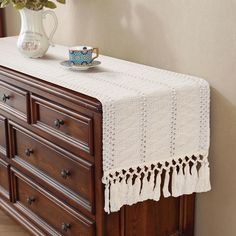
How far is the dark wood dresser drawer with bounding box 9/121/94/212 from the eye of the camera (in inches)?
75.3

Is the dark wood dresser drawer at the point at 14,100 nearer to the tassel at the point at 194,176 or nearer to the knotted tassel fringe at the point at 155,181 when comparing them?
the knotted tassel fringe at the point at 155,181

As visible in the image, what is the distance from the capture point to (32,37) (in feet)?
7.91

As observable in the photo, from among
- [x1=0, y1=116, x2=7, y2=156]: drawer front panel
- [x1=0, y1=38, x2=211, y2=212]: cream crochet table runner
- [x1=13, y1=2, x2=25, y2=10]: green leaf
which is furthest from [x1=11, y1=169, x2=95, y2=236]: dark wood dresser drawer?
[x1=13, y1=2, x2=25, y2=10]: green leaf

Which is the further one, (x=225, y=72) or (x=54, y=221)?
(x=54, y=221)

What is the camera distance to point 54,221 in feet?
7.18

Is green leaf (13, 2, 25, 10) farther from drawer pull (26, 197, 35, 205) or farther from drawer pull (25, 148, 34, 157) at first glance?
drawer pull (26, 197, 35, 205)

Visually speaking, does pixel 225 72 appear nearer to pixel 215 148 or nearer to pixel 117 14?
pixel 215 148

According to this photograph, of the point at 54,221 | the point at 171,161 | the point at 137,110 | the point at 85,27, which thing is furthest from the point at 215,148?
the point at 85,27

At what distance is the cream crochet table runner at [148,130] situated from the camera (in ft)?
5.84

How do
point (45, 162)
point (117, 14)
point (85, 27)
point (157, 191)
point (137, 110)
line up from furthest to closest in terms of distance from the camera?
point (85, 27)
point (117, 14)
point (45, 162)
point (157, 191)
point (137, 110)

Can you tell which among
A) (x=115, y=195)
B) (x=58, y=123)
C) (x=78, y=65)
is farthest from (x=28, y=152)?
(x=115, y=195)

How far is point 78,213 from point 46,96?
458 millimetres

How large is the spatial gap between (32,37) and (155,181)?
0.92 meters

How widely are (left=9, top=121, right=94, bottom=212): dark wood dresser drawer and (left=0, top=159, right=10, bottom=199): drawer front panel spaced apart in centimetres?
12
